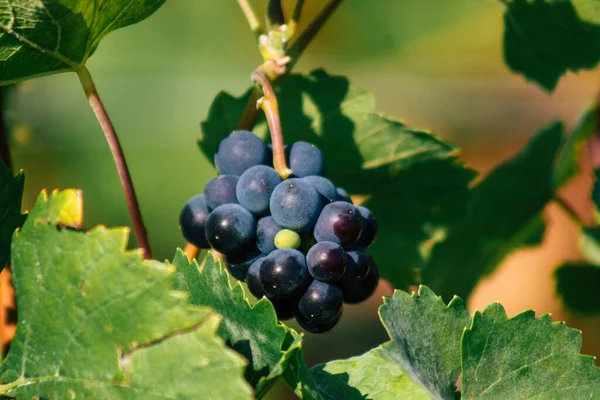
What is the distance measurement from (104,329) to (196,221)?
20cm

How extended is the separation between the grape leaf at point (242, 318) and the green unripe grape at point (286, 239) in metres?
0.06

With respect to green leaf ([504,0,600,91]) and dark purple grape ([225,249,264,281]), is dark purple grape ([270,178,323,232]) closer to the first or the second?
dark purple grape ([225,249,264,281])

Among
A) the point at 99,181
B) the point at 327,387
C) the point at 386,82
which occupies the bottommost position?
the point at 386,82

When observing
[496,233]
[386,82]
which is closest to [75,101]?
[386,82]

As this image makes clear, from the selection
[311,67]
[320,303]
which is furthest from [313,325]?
[311,67]

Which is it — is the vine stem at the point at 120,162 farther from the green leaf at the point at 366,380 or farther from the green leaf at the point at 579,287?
the green leaf at the point at 579,287

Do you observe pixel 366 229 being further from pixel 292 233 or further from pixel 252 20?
pixel 252 20

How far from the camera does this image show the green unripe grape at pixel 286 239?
0.58 m

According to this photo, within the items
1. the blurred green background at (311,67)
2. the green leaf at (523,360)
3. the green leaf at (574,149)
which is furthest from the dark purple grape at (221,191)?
the blurred green background at (311,67)

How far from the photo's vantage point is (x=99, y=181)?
3.15 meters

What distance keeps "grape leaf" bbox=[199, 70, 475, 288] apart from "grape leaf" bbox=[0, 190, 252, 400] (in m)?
0.31

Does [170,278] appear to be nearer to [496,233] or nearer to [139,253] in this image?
[139,253]

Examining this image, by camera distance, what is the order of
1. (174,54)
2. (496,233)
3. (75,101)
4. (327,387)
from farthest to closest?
(174,54)
(75,101)
(496,233)
(327,387)

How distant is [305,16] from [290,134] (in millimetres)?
2796
